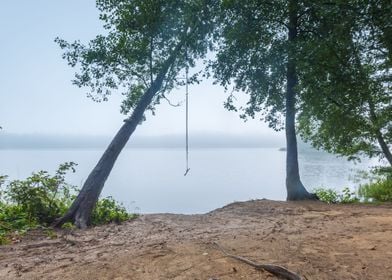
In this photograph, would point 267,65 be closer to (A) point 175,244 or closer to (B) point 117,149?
(B) point 117,149

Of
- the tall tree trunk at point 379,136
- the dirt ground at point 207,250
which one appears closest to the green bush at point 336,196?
the tall tree trunk at point 379,136

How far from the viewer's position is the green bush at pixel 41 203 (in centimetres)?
741

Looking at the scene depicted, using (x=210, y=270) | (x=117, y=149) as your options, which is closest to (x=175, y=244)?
(x=210, y=270)

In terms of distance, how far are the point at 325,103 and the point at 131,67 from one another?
600cm

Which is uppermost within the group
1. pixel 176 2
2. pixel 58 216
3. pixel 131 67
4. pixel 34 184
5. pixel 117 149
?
pixel 176 2

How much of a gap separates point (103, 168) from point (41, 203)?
1.57 m

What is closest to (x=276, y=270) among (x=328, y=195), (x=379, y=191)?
(x=328, y=195)

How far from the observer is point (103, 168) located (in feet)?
26.8

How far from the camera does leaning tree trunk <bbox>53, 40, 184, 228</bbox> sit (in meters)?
7.31

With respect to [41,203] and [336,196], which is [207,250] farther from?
[336,196]

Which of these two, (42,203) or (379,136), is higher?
(379,136)

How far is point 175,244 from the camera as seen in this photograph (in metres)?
4.57

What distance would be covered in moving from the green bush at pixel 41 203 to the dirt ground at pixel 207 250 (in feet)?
3.78

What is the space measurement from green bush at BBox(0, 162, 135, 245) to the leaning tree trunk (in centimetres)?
41
